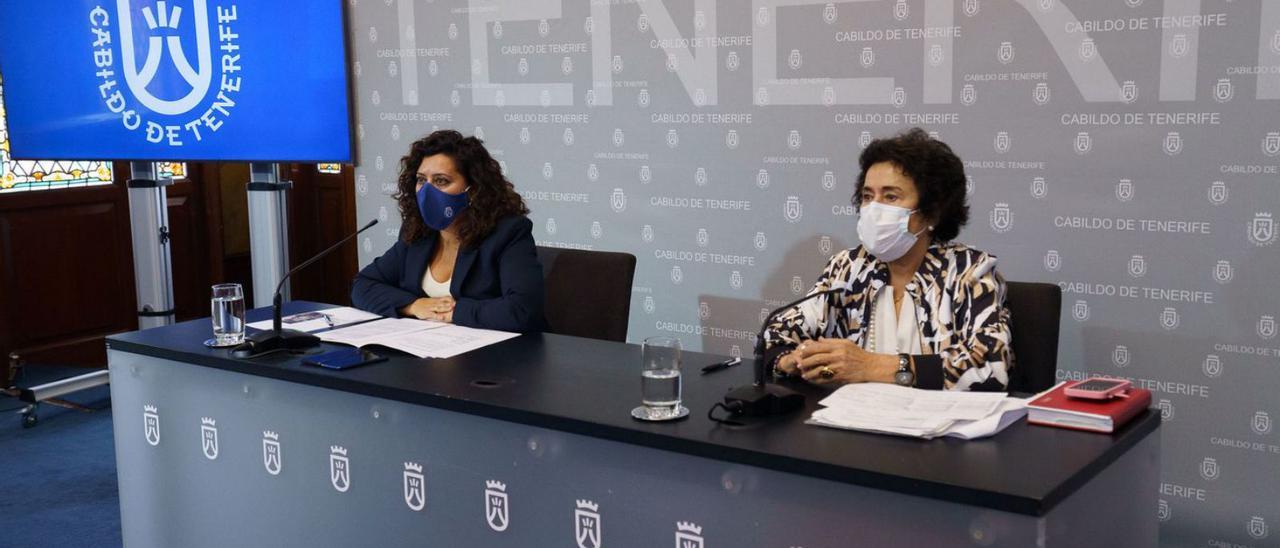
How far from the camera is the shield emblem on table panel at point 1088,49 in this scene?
2.91m

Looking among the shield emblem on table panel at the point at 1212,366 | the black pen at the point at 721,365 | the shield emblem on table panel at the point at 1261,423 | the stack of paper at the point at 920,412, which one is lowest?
the shield emblem on table panel at the point at 1261,423

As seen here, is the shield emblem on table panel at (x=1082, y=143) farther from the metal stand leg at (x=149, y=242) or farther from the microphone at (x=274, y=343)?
the metal stand leg at (x=149, y=242)

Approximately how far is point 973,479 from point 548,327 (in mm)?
1657

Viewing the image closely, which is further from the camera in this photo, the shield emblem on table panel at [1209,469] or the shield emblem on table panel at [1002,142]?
the shield emblem on table panel at [1002,142]

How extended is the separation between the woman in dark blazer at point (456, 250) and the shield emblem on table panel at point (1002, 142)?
4.24ft

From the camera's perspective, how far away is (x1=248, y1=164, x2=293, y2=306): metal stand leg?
4246 mm

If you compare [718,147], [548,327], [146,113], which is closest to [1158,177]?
[718,147]

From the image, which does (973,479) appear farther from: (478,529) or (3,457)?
(3,457)

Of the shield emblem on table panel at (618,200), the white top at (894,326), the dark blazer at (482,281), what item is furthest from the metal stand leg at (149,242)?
the white top at (894,326)

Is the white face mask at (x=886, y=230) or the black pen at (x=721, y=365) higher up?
the white face mask at (x=886, y=230)

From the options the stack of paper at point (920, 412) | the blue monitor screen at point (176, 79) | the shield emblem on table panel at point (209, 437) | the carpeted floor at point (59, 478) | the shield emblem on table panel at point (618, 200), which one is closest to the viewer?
the stack of paper at point (920, 412)

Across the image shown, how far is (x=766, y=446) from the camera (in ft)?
5.52

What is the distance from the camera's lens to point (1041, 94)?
3.00 m

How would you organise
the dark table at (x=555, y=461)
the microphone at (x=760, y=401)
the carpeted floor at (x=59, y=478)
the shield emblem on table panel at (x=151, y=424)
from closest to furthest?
the dark table at (x=555, y=461)
the microphone at (x=760, y=401)
the shield emblem on table panel at (x=151, y=424)
the carpeted floor at (x=59, y=478)
